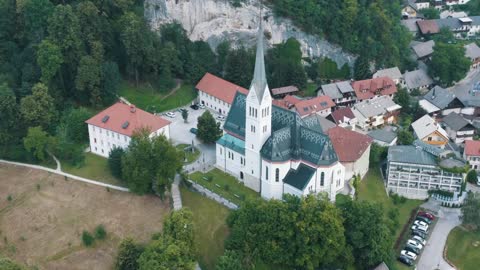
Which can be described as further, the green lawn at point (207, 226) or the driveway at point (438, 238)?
the driveway at point (438, 238)

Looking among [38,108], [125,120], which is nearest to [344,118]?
[125,120]

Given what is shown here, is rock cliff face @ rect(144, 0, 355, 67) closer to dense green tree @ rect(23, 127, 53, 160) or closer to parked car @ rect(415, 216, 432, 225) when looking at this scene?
dense green tree @ rect(23, 127, 53, 160)

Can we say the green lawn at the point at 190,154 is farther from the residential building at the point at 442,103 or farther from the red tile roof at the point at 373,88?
the residential building at the point at 442,103

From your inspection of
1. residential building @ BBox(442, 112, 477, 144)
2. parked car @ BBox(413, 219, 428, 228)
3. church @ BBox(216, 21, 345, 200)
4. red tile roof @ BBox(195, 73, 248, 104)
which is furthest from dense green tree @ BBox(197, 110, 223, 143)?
residential building @ BBox(442, 112, 477, 144)

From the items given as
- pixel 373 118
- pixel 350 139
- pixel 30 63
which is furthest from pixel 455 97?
pixel 30 63

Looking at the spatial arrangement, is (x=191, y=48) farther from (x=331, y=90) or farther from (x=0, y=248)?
(x=0, y=248)

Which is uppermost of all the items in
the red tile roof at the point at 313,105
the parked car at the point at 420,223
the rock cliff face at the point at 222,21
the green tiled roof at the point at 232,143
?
the rock cliff face at the point at 222,21

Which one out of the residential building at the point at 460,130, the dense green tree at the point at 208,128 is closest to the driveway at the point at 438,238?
the residential building at the point at 460,130
